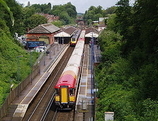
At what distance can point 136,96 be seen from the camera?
1839 centimetres

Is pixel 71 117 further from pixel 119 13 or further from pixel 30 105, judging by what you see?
pixel 119 13

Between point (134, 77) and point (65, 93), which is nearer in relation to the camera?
point (65, 93)

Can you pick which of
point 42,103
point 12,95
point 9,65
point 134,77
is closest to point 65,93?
point 42,103

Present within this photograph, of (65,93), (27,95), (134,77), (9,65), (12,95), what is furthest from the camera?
(9,65)

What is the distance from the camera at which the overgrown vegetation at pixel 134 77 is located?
16172 millimetres

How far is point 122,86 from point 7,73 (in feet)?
49.6

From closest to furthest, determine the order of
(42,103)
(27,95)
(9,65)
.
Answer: (42,103) < (27,95) < (9,65)

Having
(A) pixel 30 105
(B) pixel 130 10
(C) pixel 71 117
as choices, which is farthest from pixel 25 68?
(B) pixel 130 10

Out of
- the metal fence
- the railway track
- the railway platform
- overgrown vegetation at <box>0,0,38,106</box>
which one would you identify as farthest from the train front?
overgrown vegetation at <box>0,0,38,106</box>

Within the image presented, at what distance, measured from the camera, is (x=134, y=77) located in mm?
22047

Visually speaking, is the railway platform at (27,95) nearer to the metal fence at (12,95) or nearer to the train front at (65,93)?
the metal fence at (12,95)

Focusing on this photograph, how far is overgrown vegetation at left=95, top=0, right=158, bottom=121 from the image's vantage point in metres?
16.2

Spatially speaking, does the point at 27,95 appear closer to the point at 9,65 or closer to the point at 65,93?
the point at 65,93

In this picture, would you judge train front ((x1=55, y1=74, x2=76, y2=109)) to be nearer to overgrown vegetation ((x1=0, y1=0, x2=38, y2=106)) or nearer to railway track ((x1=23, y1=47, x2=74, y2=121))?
railway track ((x1=23, y1=47, x2=74, y2=121))
